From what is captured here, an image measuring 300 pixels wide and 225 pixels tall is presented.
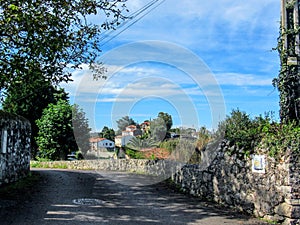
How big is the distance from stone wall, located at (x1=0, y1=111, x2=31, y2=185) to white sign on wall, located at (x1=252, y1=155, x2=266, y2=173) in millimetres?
8451

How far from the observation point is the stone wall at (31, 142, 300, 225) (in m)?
6.71

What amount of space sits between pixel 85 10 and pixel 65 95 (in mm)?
32210

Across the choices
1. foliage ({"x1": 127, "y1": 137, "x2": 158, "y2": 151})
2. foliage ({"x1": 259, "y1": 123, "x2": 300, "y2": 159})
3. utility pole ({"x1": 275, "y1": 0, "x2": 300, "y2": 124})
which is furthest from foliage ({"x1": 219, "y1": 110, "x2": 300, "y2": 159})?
foliage ({"x1": 127, "y1": 137, "x2": 158, "y2": 151})

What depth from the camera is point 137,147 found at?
20.4 metres

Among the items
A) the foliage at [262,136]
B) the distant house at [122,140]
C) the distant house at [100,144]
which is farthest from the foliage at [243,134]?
the distant house at [100,144]

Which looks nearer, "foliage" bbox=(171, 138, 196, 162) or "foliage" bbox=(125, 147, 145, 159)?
"foliage" bbox=(171, 138, 196, 162)

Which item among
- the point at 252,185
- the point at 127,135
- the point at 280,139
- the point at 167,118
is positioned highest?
the point at 167,118

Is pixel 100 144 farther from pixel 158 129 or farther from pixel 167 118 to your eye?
pixel 167 118

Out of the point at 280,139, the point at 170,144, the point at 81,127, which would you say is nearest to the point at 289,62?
the point at 280,139

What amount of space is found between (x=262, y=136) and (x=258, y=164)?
65 cm

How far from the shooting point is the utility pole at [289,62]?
26.9 ft

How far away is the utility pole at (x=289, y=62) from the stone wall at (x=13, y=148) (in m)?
9.29

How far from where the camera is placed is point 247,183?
7.88 m

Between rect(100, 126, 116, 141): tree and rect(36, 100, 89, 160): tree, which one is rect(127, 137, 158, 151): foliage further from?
rect(36, 100, 89, 160): tree
